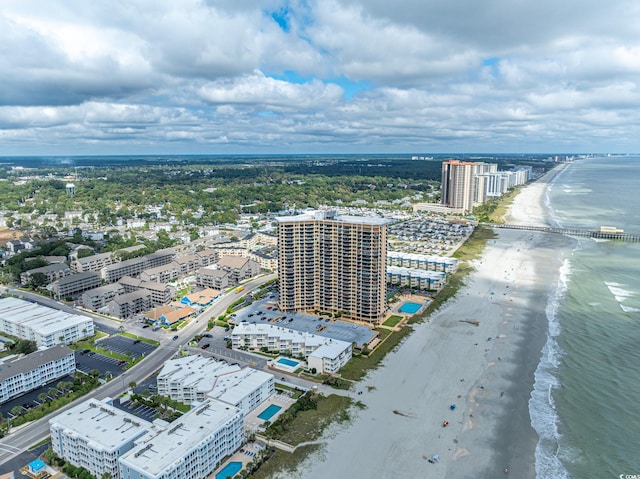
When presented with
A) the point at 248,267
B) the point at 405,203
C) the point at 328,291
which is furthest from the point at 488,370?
the point at 405,203

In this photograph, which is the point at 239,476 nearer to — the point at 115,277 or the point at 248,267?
the point at 248,267

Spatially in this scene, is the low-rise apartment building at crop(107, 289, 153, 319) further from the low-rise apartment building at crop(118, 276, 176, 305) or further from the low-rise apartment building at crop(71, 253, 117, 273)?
the low-rise apartment building at crop(71, 253, 117, 273)

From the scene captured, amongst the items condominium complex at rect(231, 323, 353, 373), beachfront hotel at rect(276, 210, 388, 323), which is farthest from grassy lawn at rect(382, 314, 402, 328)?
condominium complex at rect(231, 323, 353, 373)

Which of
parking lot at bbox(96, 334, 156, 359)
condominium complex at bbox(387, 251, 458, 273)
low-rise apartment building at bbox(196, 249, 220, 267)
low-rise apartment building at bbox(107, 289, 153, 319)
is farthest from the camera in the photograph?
low-rise apartment building at bbox(196, 249, 220, 267)

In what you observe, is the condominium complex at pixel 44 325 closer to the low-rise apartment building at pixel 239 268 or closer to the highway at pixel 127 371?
the highway at pixel 127 371

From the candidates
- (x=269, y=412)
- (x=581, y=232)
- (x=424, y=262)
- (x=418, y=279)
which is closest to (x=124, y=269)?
(x=269, y=412)

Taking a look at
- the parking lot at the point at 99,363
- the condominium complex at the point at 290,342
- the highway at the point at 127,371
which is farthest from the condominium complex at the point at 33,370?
the condominium complex at the point at 290,342
